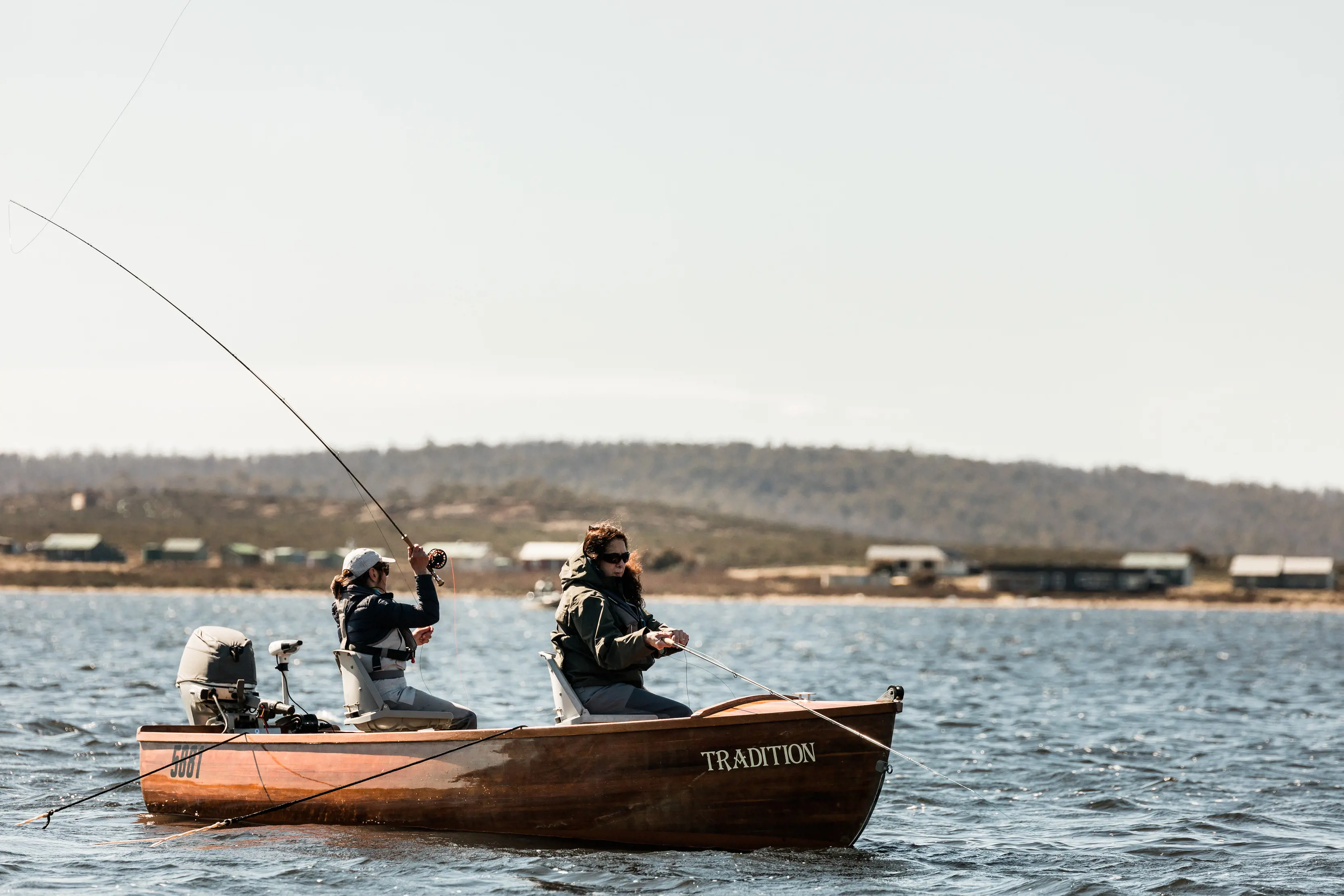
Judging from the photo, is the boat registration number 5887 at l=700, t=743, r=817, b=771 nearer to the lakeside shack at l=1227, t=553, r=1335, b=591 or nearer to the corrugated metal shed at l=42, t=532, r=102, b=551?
the corrugated metal shed at l=42, t=532, r=102, b=551

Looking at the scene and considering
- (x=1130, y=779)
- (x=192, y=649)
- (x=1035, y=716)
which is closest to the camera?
(x=192, y=649)

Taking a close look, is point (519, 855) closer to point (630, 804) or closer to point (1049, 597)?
point (630, 804)

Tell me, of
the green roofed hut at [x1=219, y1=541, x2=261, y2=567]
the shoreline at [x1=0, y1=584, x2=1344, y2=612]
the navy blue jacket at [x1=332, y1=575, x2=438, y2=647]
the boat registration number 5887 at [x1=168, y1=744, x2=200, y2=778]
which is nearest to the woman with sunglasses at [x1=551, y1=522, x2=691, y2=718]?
the navy blue jacket at [x1=332, y1=575, x2=438, y2=647]

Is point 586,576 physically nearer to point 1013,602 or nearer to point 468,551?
point 1013,602

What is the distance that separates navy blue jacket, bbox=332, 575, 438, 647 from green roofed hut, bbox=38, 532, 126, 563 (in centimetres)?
10137

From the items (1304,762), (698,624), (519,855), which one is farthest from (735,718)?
(698,624)

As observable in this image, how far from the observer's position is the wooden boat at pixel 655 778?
436 inches

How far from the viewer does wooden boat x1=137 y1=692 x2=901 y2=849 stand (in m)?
11.1

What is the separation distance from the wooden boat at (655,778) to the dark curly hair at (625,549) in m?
1.00

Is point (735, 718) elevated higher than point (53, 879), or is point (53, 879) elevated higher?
point (735, 718)

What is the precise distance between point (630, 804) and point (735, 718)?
1.10 m

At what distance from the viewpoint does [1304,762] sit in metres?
18.1

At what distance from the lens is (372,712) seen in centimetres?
1223

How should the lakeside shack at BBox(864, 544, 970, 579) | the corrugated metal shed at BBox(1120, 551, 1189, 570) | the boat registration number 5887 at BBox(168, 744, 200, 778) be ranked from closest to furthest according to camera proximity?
1. the boat registration number 5887 at BBox(168, 744, 200, 778)
2. the corrugated metal shed at BBox(1120, 551, 1189, 570)
3. the lakeside shack at BBox(864, 544, 970, 579)
